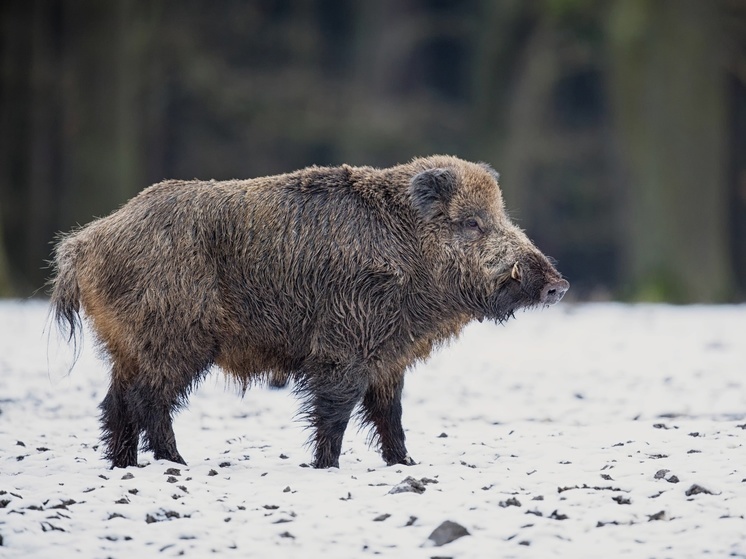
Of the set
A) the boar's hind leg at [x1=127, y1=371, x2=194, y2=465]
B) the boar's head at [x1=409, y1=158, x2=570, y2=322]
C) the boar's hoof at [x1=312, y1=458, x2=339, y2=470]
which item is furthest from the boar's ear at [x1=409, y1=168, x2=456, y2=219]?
the boar's hind leg at [x1=127, y1=371, x2=194, y2=465]

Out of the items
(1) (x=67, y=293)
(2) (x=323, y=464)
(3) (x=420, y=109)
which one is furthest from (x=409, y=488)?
(3) (x=420, y=109)

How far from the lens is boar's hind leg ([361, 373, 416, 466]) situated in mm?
7426

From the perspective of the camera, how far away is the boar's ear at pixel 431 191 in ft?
24.6

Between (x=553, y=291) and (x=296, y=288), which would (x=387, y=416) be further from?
(x=553, y=291)

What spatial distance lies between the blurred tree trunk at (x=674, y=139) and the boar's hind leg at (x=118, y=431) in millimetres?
11000

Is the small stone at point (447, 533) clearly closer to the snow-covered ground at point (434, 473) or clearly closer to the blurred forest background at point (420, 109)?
the snow-covered ground at point (434, 473)

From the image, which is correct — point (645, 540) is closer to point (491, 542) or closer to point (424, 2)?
point (491, 542)

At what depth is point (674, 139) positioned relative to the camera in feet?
55.9

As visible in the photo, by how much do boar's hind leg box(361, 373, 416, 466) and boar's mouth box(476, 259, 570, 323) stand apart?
29.1 inches

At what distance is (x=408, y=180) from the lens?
7680 millimetres

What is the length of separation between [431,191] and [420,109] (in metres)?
19.1

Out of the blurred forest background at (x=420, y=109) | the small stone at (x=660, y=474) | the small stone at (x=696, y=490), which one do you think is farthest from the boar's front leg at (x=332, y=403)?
the blurred forest background at (x=420, y=109)

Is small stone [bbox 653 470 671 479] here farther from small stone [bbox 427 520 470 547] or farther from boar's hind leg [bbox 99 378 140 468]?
boar's hind leg [bbox 99 378 140 468]

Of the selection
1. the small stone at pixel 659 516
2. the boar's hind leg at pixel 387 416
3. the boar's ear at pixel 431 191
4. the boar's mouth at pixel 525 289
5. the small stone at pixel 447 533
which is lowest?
the boar's hind leg at pixel 387 416
